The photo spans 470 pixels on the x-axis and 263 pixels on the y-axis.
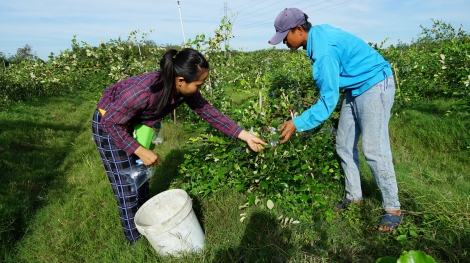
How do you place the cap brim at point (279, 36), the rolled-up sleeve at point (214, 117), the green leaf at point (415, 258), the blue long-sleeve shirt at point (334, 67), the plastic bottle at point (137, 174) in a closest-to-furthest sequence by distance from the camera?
1. the green leaf at point (415, 258)
2. the blue long-sleeve shirt at point (334, 67)
3. the cap brim at point (279, 36)
4. the plastic bottle at point (137, 174)
5. the rolled-up sleeve at point (214, 117)

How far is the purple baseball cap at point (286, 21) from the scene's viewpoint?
2010mm

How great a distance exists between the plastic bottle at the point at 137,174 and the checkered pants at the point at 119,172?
30 mm

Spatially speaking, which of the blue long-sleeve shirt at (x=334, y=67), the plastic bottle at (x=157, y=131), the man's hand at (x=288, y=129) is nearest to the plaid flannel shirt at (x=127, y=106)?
the plastic bottle at (x=157, y=131)

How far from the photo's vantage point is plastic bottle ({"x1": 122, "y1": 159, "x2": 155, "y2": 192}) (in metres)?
2.25

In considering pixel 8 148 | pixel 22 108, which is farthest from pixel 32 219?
pixel 22 108

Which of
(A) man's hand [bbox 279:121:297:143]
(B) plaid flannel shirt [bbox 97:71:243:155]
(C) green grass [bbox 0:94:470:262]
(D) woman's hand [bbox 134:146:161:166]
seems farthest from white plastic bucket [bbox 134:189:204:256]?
(A) man's hand [bbox 279:121:297:143]

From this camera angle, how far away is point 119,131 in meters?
1.95

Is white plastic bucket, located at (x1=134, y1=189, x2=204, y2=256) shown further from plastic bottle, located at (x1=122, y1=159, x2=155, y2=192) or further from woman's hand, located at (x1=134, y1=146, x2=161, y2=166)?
woman's hand, located at (x1=134, y1=146, x2=161, y2=166)

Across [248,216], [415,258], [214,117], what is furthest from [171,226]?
[415,258]

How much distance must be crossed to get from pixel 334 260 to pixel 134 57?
4826mm

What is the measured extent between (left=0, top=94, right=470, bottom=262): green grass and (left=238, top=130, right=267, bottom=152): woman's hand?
56 centimetres

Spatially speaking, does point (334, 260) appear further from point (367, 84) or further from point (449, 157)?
point (449, 157)

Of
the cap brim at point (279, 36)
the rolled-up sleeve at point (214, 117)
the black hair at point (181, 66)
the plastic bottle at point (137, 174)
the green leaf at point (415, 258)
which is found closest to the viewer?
the green leaf at point (415, 258)

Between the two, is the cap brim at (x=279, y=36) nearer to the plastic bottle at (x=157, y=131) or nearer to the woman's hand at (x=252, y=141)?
the woman's hand at (x=252, y=141)
